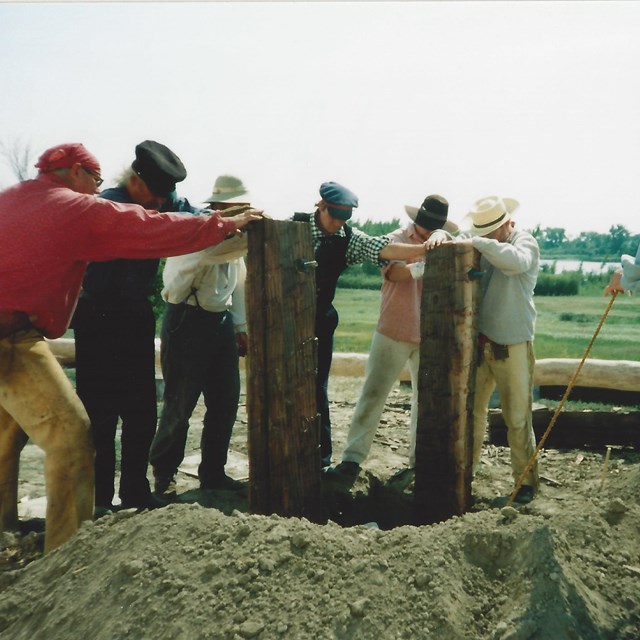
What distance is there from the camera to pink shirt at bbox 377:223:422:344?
494 centimetres

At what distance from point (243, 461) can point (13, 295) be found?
289 centimetres

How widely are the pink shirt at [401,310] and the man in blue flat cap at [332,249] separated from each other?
0.76 feet

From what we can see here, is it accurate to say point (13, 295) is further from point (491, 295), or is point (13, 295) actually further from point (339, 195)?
point (491, 295)

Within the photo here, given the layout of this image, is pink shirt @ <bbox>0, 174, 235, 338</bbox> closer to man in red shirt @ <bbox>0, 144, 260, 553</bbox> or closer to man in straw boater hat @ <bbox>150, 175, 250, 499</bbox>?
man in red shirt @ <bbox>0, 144, 260, 553</bbox>

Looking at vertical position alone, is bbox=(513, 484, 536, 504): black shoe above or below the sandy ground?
below

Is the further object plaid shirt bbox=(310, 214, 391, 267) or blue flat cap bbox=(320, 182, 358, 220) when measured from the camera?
plaid shirt bbox=(310, 214, 391, 267)

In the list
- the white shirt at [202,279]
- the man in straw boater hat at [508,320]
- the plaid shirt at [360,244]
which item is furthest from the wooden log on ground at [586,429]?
the white shirt at [202,279]

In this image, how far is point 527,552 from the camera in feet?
8.93

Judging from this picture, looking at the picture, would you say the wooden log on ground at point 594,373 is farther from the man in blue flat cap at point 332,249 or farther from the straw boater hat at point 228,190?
the straw boater hat at point 228,190

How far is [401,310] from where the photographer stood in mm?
4988

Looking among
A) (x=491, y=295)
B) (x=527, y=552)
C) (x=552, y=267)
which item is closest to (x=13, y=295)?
(x=527, y=552)

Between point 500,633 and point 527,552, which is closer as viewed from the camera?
point 500,633

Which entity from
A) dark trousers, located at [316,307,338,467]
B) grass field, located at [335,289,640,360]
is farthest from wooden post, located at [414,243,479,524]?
grass field, located at [335,289,640,360]

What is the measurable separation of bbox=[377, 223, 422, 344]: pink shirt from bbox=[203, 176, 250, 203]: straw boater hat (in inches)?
46.3
